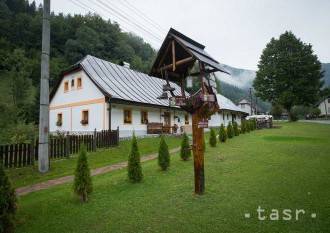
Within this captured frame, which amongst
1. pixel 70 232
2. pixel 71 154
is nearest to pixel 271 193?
pixel 70 232

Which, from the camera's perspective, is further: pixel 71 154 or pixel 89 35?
pixel 89 35

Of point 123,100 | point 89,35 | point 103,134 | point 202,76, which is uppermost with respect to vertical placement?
point 89,35

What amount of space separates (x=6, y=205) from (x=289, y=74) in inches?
1856

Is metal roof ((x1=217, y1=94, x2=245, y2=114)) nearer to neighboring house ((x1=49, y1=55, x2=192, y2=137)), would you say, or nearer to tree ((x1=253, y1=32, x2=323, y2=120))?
tree ((x1=253, y1=32, x2=323, y2=120))

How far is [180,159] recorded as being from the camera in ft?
34.4

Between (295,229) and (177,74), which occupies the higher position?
(177,74)

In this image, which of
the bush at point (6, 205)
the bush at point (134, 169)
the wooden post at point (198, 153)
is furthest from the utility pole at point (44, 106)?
the wooden post at point (198, 153)

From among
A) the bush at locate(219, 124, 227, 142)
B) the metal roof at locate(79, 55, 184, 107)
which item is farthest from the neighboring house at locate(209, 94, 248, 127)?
the bush at locate(219, 124, 227, 142)

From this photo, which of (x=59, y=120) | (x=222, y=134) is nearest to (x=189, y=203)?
(x=222, y=134)

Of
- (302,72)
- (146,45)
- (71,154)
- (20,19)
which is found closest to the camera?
(71,154)

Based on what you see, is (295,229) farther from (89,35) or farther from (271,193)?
(89,35)

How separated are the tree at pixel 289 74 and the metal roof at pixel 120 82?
2674 cm

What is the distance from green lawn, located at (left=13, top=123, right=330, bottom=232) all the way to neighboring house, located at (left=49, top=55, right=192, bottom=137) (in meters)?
11.5

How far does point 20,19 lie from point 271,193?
7434cm
